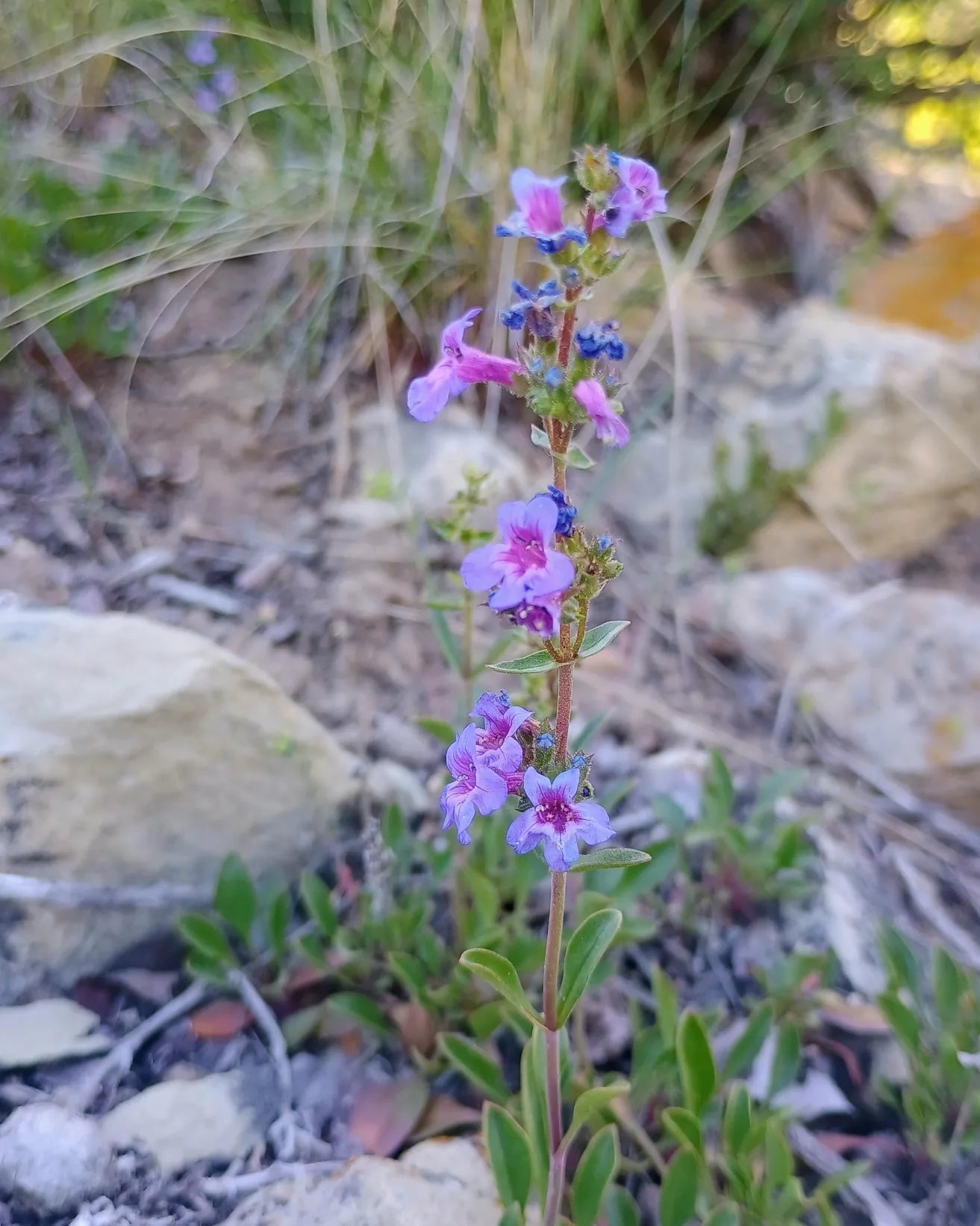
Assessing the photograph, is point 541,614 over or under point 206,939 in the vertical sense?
over

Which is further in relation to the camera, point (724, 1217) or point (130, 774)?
point (130, 774)

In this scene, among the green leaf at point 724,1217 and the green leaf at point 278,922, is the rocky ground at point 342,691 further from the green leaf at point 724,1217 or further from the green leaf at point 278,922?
the green leaf at point 724,1217

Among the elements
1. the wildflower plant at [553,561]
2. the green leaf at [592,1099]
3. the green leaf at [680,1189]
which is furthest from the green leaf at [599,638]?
the green leaf at [680,1189]

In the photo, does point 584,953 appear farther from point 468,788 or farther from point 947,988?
point 947,988

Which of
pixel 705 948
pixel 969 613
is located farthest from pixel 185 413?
pixel 969 613

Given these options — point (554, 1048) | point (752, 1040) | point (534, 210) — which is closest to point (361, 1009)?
point (554, 1048)
